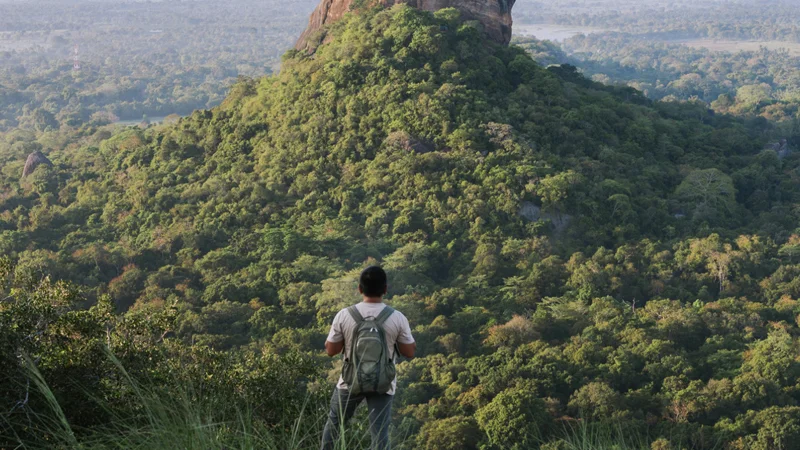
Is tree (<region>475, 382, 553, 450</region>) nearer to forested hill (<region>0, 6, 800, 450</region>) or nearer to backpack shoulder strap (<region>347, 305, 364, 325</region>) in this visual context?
forested hill (<region>0, 6, 800, 450</region>)

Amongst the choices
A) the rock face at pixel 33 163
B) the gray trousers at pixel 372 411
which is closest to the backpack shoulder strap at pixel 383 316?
the gray trousers at pixel 372 411

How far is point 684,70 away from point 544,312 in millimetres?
96105

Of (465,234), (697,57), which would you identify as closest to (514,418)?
(465,234)

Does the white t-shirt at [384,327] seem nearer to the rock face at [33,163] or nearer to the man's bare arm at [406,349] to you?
the man's bare arm at [406,349]

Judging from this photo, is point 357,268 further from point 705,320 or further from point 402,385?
point 705,320

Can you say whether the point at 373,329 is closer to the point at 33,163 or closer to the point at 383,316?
the point at 383,316

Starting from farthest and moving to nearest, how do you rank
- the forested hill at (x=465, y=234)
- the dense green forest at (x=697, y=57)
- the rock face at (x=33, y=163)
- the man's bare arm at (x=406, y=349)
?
the dense green forest at (x=697, y=57)
the rock face at (x=33, y=163)
the forested hill at (x=465, y=234)
the man's bare arm at (x=406, y=349)

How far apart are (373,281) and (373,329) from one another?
0.34 m

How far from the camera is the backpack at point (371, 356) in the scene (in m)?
5.55

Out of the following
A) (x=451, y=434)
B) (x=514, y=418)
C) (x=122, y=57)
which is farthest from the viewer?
(x=122, y=57)

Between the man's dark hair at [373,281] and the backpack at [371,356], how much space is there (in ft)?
0.52

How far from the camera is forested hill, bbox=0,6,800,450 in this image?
17.4 meters

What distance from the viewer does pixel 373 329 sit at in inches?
219

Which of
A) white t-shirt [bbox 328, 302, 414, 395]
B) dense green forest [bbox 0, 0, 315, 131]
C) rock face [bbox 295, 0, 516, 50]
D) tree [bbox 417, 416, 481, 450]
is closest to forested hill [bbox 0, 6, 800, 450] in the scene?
tree [bbox 417, 416, 481, 450]
